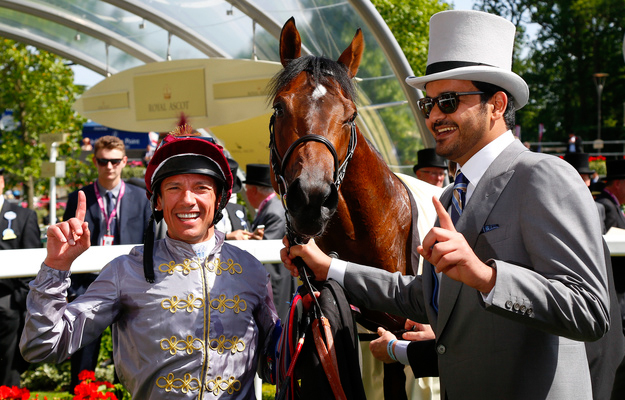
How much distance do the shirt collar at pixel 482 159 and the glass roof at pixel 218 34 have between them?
5.57 metres

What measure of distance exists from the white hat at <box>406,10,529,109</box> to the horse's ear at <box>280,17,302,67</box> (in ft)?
3.07

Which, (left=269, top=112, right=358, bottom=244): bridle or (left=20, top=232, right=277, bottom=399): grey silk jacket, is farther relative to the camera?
(left=269, top=112, right=358, bottom=244): bridle

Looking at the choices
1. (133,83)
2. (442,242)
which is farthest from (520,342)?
(133,83)

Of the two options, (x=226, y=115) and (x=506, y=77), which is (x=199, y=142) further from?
(x=226, y=115)

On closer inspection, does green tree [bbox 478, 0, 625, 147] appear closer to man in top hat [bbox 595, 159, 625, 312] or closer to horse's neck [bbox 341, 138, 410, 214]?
man in top hat [bbox 595, 159, 625, 312]

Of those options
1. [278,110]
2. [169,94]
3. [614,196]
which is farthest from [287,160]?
[169,94]

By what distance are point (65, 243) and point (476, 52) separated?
1.52 meters

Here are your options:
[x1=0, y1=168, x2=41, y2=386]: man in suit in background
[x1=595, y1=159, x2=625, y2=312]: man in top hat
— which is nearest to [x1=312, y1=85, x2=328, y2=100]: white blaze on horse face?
[x1=0, y1=168, x2=41, y2=386]: man in suit in background

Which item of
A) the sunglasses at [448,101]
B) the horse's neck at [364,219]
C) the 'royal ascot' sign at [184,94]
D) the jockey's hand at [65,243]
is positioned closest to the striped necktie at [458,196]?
the sunglasses at [448,101]

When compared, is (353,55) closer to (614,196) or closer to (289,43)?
(289,43)

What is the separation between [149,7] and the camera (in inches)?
413

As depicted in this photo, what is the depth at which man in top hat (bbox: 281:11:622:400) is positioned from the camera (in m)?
1.77

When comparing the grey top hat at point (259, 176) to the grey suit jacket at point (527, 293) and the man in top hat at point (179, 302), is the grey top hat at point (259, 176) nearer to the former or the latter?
the man in top hat at point (179, 302)

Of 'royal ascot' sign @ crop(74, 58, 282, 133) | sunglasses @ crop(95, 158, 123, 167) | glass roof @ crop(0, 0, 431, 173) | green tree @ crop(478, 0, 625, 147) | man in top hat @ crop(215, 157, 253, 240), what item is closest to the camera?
sunglasses @ crop(95, 158, 123, 167)
